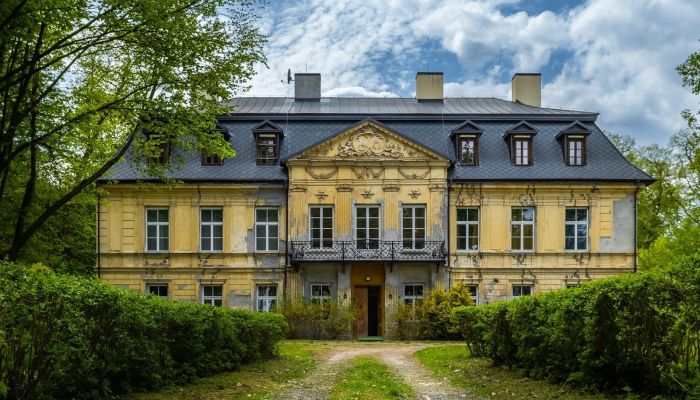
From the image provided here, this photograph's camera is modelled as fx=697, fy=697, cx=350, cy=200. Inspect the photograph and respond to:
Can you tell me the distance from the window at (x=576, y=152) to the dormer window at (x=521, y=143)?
1620mm

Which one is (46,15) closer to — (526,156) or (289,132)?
(289,132)

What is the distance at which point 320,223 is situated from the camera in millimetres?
30531

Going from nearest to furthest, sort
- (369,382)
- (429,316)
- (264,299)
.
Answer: (369,382)
(429,316)
(264,299)

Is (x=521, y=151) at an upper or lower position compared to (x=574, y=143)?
lower

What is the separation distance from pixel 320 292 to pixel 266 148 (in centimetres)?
693

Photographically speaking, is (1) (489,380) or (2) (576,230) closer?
(1) (489,380)

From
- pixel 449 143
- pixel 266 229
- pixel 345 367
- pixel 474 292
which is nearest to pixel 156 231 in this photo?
pixel 266 229

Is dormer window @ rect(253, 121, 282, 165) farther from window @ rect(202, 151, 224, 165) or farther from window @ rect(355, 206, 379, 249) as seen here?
window @ rect(355, 206, 379, 249)

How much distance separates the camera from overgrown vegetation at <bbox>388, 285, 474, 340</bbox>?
2903 centimetres

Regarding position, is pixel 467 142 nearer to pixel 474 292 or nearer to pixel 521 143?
pixel 521 143

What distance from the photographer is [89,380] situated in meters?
8.52

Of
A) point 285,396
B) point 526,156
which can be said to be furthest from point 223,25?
point 526,156

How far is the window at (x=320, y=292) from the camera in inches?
1192

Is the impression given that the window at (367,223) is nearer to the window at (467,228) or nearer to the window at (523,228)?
the window at (467,228)
